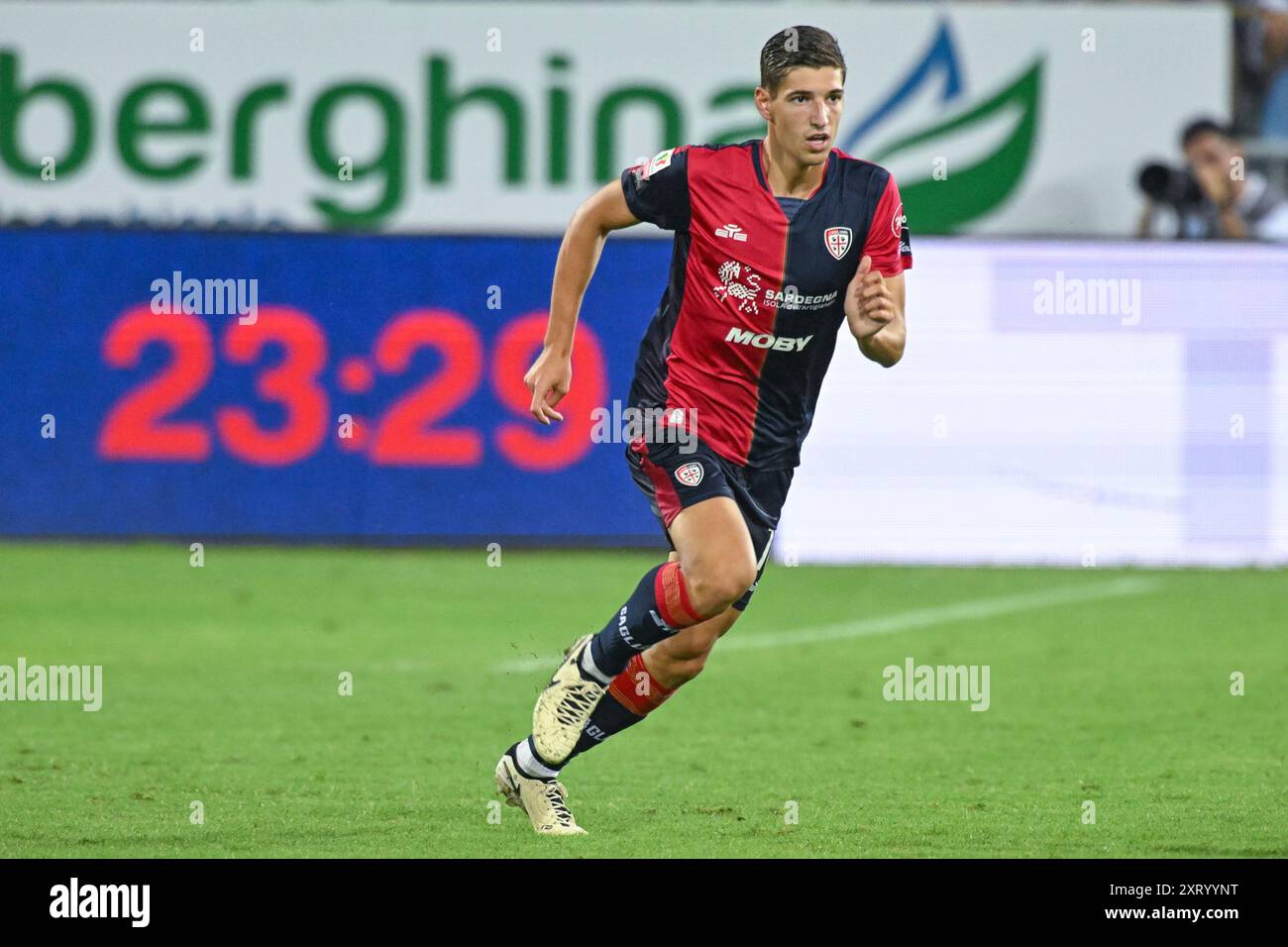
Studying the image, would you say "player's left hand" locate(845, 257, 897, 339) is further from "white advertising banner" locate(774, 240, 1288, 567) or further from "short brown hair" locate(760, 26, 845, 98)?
"white advertising banner" locate(774, 240, 1288, 567)

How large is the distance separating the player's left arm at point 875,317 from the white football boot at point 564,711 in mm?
1235

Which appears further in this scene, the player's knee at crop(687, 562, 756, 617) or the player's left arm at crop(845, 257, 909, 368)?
the player's knee at crop(687, 562, 756, 617)

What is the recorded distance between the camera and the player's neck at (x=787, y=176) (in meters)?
6.55

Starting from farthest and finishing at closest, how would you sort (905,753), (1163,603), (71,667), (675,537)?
(1163,603)
(71,667)
(905,753)
(675,537)

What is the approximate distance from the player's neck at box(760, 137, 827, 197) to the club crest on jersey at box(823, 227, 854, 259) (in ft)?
0.51

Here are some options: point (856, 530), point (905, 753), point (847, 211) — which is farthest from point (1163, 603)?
point (847, 211)

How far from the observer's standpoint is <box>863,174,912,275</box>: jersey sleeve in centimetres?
650

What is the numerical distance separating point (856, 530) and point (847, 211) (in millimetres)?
7771

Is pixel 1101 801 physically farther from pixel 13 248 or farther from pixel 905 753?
pixel 13 248

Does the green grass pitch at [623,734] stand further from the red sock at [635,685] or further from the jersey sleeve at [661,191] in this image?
the jersey sleeve at [661,191]

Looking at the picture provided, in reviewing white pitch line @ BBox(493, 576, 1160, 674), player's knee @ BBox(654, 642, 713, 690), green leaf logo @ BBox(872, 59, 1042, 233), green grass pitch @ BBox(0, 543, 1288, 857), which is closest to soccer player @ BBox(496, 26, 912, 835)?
player's knee @ BBox(654, 642, 713, 690)

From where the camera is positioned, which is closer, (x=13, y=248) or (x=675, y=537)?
(x=675, y=537)

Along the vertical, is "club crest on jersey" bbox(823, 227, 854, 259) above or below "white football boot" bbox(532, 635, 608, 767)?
above

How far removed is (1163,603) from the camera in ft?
42.7
